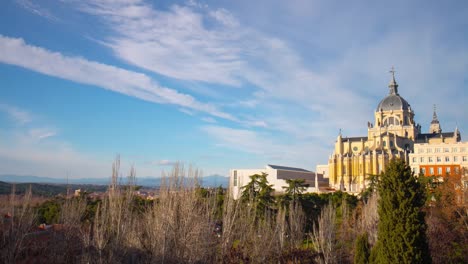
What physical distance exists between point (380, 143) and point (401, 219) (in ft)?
226

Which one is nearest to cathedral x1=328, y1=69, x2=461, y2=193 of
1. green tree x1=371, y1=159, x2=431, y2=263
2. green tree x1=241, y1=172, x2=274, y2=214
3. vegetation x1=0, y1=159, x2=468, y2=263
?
green tree x1=241, y1=172, x2=274, y2=214

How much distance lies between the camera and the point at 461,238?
1122 inches

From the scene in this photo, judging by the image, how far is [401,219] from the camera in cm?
1670

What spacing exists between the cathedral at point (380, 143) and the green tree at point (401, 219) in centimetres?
6004

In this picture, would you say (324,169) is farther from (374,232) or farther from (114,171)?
(114,171)

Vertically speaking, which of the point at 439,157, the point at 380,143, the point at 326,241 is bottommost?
the point at 326,241

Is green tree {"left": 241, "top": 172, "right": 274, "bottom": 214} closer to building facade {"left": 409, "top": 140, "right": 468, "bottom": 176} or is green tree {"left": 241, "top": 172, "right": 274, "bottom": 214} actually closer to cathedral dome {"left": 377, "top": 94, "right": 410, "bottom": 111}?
building facade {"left": 409, "top": 140, "right": 468, "bottom": 176}

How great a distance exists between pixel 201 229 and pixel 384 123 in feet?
263

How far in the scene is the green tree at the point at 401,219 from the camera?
16.3 m

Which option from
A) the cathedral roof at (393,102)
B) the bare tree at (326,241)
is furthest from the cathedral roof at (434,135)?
the bare tree at (326,241)

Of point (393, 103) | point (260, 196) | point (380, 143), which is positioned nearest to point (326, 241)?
point (260, 196)

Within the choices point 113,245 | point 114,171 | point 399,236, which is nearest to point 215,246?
point 113,245

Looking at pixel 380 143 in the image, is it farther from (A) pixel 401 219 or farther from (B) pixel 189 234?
(B) pixel 189 234

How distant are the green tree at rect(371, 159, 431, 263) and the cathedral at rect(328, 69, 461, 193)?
60.0 m
